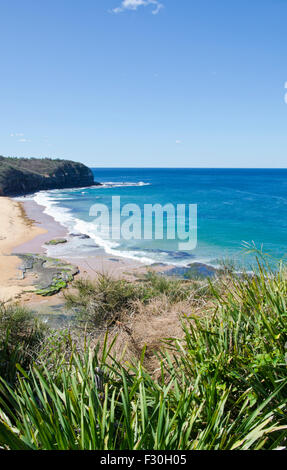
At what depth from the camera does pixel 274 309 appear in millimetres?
3062

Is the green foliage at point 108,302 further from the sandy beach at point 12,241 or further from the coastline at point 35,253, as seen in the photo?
the sandy beach at point 12,241

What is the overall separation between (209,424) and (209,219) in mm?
31662

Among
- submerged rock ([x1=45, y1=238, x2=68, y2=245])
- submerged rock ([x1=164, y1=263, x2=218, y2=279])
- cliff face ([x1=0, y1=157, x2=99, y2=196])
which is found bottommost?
submerged rock ([x1=164, y1=263, x2=218, y2=279])

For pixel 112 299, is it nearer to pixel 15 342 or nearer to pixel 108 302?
pixel 108 302

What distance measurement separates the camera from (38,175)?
61906mm

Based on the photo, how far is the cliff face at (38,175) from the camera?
52500mm

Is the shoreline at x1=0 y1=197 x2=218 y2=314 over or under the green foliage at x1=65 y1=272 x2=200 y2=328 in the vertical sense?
under

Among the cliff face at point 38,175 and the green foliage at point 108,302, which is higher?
the cliff face at point 38,175

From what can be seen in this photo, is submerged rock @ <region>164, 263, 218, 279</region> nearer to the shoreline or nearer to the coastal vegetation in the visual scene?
the shoreline

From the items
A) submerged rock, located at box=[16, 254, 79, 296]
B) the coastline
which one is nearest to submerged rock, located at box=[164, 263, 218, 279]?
the coastline

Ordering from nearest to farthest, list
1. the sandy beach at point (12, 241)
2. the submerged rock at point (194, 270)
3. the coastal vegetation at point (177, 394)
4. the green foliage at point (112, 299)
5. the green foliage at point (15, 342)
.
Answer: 1. the coastal vegetation at point (177, 394)
2. the green foliage at point (15, 342)
3. the green foliage at point (112, 299)
4. the sandy beach at point (12, 241)
5. the submerged rock at point (194, 270)

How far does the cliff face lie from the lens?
52.5 meters

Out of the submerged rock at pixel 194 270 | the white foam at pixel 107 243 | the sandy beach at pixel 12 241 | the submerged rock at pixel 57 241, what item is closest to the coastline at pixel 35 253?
the sandy beach at pixel 12 241
